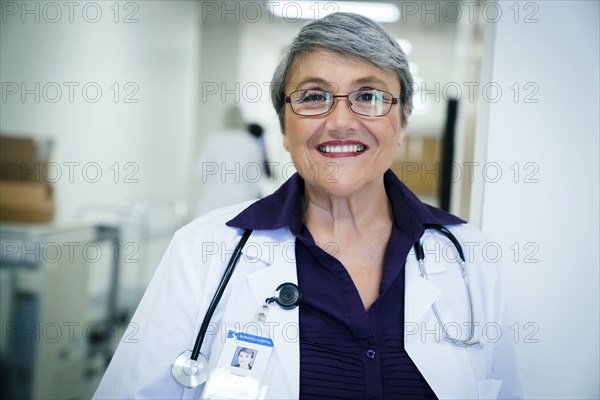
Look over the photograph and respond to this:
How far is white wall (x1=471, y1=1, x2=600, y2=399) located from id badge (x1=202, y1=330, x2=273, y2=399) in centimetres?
62

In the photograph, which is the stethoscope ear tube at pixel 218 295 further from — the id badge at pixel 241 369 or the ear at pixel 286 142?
Answer: the ear at pixel 286 142

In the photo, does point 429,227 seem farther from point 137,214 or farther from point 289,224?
point 137,214

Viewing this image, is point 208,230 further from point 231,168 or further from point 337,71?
point 231,168

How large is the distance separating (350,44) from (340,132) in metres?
0.17

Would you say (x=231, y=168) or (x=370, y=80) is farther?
(x=231, y=168)

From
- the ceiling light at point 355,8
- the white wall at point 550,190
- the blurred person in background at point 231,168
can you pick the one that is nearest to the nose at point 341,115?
the white wall at point 550,190

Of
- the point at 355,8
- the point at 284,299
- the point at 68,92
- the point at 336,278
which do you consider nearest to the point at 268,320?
the point at 284,299

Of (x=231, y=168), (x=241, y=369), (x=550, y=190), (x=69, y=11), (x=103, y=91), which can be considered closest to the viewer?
(x=241, y=369)

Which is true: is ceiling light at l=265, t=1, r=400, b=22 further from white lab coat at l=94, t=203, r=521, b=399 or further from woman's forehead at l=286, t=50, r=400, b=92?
white lab coat at l=94, t=203, r=521, b=399

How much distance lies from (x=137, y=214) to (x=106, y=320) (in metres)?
0.61

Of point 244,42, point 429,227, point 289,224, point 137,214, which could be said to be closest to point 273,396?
point 289,224

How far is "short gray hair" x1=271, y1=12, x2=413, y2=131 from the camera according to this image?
993mm

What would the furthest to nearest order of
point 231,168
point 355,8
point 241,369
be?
point 355,8 → point 231,168 → point 241,369

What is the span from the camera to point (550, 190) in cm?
119
